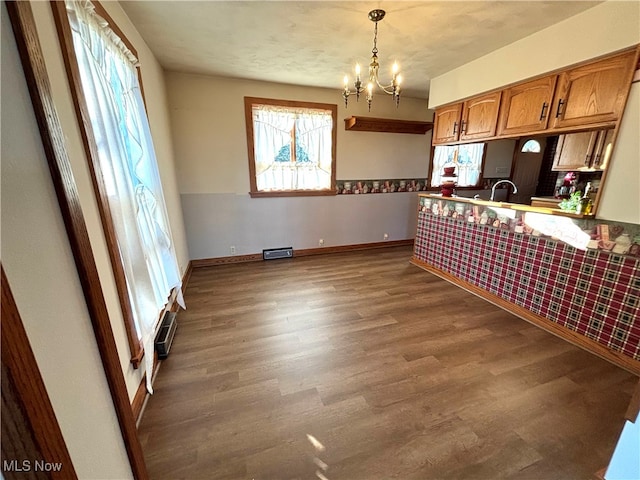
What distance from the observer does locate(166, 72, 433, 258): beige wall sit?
346 cm

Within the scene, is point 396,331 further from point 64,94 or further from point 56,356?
point 64,94

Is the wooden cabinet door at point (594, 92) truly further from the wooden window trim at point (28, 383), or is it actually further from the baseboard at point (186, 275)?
the baseboard at point (186, 275)

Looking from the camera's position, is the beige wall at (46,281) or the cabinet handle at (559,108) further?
the cabinet handle at (559,108)

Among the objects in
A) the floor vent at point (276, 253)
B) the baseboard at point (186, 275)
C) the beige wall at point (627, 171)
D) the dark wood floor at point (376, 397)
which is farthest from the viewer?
the floor vent at point (276, 253)

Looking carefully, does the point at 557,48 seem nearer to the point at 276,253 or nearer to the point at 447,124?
the point at 447,124

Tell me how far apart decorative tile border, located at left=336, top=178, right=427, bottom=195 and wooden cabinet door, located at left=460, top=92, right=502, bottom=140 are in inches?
61.6

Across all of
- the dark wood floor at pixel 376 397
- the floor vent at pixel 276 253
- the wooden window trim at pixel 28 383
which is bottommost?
the dark wood floor at pixel 376 397

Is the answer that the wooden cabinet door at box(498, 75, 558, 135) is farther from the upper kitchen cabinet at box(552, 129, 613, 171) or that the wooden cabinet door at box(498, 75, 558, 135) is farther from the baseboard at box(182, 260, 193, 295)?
the baseboard at box(182, 260, 193, 295)

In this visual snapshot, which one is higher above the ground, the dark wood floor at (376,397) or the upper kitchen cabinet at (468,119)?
the upper kitchen cabinet at (468,119)

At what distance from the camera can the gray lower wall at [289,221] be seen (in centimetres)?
378

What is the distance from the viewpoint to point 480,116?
2.90m

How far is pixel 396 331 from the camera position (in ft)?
7.52

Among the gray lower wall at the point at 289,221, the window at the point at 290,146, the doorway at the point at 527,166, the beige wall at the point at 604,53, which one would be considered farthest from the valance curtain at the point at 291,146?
the doorway at the point at 527,166

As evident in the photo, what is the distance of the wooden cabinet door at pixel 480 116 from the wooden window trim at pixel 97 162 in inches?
133
